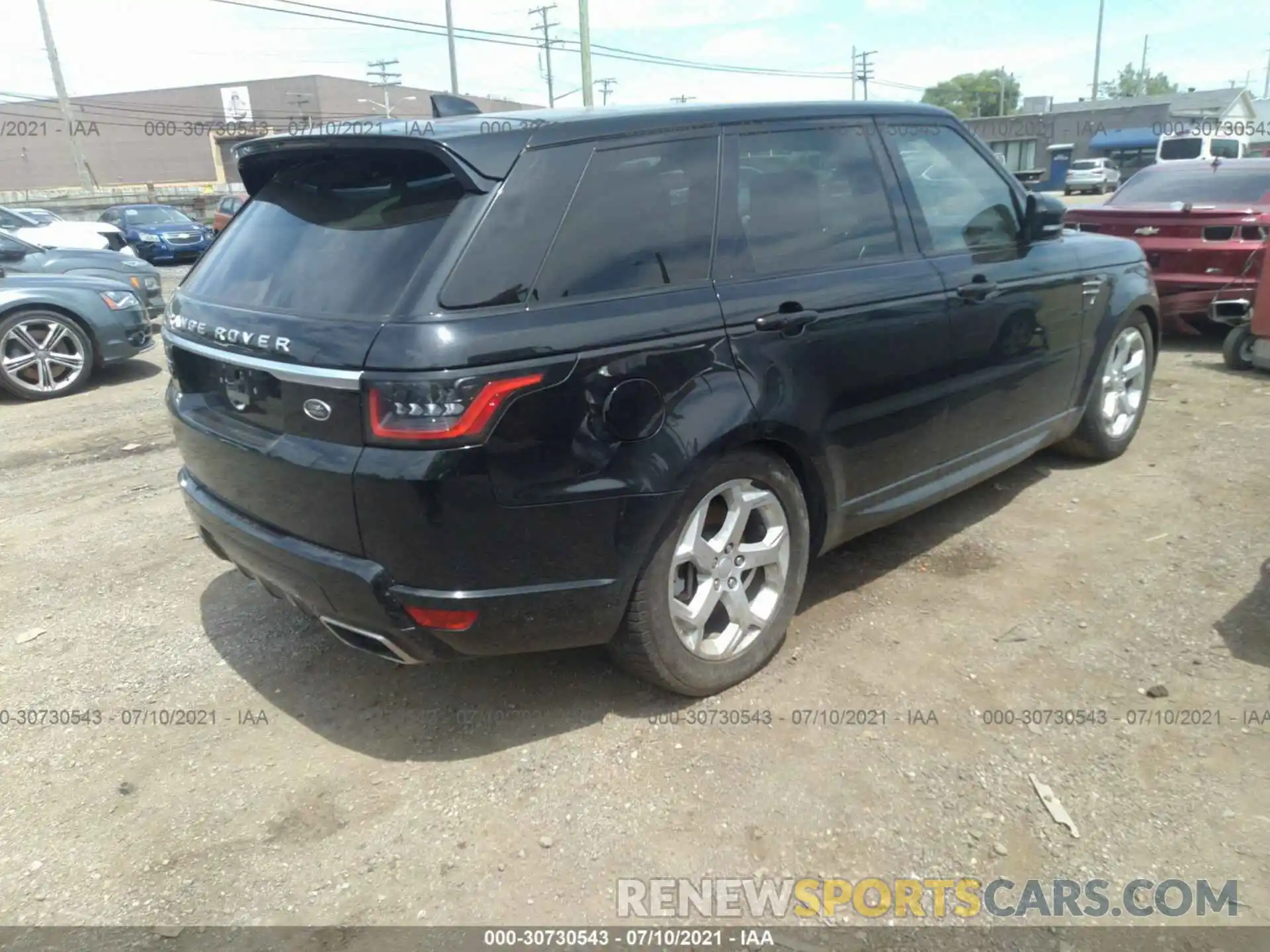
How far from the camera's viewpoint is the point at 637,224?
2852mm

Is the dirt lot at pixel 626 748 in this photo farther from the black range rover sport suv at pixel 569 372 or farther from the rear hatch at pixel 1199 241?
the rear hatch at pixel 1199 241

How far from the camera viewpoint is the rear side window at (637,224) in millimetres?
2680

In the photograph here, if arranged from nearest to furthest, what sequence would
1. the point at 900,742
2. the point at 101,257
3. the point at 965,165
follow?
1. the point at 900,742
2. the point at 965,165
3. the point at 101,257

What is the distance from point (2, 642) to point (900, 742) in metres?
3.46

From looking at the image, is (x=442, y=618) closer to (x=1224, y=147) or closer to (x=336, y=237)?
(x=336, y=237)

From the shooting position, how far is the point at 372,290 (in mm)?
2578

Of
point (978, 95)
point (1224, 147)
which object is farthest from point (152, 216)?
point (978, 95)

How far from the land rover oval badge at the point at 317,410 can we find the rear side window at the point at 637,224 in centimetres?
64

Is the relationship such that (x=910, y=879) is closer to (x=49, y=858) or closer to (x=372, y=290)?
(x=372, y=290)

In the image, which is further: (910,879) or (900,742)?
(900,742)

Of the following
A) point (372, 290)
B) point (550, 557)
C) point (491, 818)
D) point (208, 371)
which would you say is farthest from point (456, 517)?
point (208, 371)

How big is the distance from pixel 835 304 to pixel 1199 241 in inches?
240

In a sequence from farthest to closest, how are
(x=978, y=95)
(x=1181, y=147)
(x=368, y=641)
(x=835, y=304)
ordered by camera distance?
(x=978, y=95) < (x=1181, y=147) < (x=835, y=304) < (x=368, y=641)

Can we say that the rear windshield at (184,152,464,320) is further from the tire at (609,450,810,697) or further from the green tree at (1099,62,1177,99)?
the green tree at (1099,62,1177,99)
